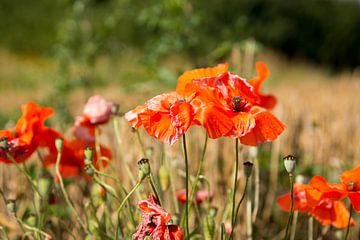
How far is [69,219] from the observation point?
6.15 feet

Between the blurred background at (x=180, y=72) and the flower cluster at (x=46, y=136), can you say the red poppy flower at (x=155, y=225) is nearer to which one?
the flower cluster at (x=46, y=136)

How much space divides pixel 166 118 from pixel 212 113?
9cm

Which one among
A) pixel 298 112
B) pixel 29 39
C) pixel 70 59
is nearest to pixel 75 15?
pixel 70 59

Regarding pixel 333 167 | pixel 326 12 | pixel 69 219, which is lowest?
pixel 69 219

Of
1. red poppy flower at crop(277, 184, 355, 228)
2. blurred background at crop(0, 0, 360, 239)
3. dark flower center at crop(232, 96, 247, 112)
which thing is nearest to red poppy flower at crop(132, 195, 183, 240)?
dark flower center at crop(232, 96, 247, 112)

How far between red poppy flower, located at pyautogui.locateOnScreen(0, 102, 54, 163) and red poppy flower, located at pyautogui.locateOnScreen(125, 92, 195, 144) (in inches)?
13.2

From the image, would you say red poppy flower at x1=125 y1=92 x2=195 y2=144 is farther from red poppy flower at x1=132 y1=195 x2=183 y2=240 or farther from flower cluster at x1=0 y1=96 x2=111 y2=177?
flower cluster at x1=0 y1=96 x2=111 y2=177

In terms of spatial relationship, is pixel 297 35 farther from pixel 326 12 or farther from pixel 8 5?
pixel 8 5

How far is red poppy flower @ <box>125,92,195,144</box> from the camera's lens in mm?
931

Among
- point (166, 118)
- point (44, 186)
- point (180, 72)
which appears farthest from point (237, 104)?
point (180, 72)

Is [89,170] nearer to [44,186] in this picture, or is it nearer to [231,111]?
[44,186]

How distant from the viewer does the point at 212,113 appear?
36.2 inches

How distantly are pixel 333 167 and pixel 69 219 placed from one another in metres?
0.98

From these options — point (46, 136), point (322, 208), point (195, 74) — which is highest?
point (195, 74)
